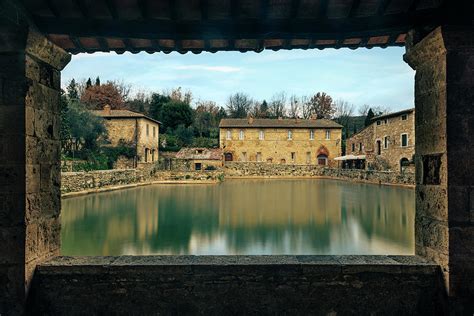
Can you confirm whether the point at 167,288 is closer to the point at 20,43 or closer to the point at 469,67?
the point at 20,43

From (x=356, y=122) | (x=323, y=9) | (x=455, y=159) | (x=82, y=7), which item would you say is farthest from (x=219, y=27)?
(x=356, y=122)

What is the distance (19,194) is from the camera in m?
3.02

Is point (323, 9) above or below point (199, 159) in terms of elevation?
above

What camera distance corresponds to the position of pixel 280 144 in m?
37.9

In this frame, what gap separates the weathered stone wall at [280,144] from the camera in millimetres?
37719

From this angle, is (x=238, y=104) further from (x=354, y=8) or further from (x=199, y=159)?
(x=354, y=8)

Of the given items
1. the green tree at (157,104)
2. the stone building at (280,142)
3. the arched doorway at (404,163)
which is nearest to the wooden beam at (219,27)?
the arched doorway at (404,163)

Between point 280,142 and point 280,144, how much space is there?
229mm

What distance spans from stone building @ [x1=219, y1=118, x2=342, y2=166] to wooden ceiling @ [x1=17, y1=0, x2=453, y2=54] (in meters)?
34.3

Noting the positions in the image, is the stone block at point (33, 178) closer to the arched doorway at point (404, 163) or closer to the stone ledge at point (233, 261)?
the stone ledge at point (233, 261)

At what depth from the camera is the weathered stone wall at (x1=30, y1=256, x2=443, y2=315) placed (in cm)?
312

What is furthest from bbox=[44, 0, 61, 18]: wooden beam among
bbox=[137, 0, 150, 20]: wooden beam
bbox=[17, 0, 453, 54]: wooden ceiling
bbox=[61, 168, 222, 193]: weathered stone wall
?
bbox=[61, 168, 222, 193]: weathered stone wall

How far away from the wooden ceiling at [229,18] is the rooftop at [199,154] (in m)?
28.6

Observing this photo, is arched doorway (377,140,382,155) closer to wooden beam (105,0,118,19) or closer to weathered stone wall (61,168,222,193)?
weathered stone wall (61,168,222,193)
